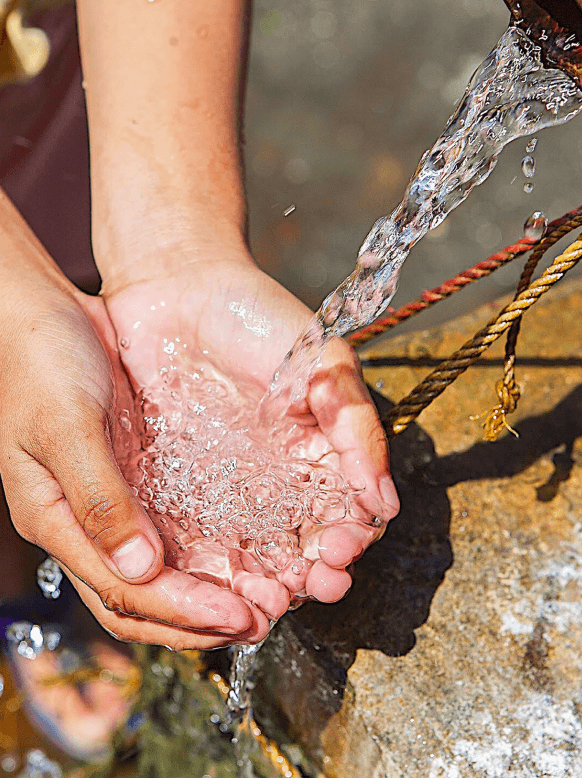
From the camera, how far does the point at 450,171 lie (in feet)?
4.14

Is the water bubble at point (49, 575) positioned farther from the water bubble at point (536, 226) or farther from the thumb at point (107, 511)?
the water bubble at point (536, 226)

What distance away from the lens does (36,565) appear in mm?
2078

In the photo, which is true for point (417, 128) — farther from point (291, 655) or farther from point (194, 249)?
point (291, 655)

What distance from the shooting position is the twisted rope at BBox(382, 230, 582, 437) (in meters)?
1.22

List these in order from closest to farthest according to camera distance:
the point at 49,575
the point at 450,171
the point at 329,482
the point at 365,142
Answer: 1. the point at 450,171
2. the point at 329,482
3. the point at 49,575
4. the point at 365,142

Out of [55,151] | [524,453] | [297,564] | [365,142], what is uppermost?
[55,151]

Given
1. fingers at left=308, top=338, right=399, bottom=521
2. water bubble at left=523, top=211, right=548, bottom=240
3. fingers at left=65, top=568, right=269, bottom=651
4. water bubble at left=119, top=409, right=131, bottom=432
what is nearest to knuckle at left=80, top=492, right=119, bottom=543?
fingers at left=65, top=568, right=269, bottom=651

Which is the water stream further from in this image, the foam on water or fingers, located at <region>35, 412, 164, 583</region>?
fingers, located at <region>35, 412, 164, 583</region>

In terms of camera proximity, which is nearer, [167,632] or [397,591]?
[167,632]

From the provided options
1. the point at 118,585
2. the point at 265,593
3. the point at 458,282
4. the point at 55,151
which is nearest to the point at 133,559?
the point at 118,585

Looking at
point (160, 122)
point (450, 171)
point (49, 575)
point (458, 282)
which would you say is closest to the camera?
point (450, 171)

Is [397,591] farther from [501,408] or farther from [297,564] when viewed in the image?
[501,408]

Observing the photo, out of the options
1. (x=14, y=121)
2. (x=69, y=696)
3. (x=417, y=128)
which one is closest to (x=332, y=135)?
(x=417, y=128)

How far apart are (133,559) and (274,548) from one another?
0.28m
